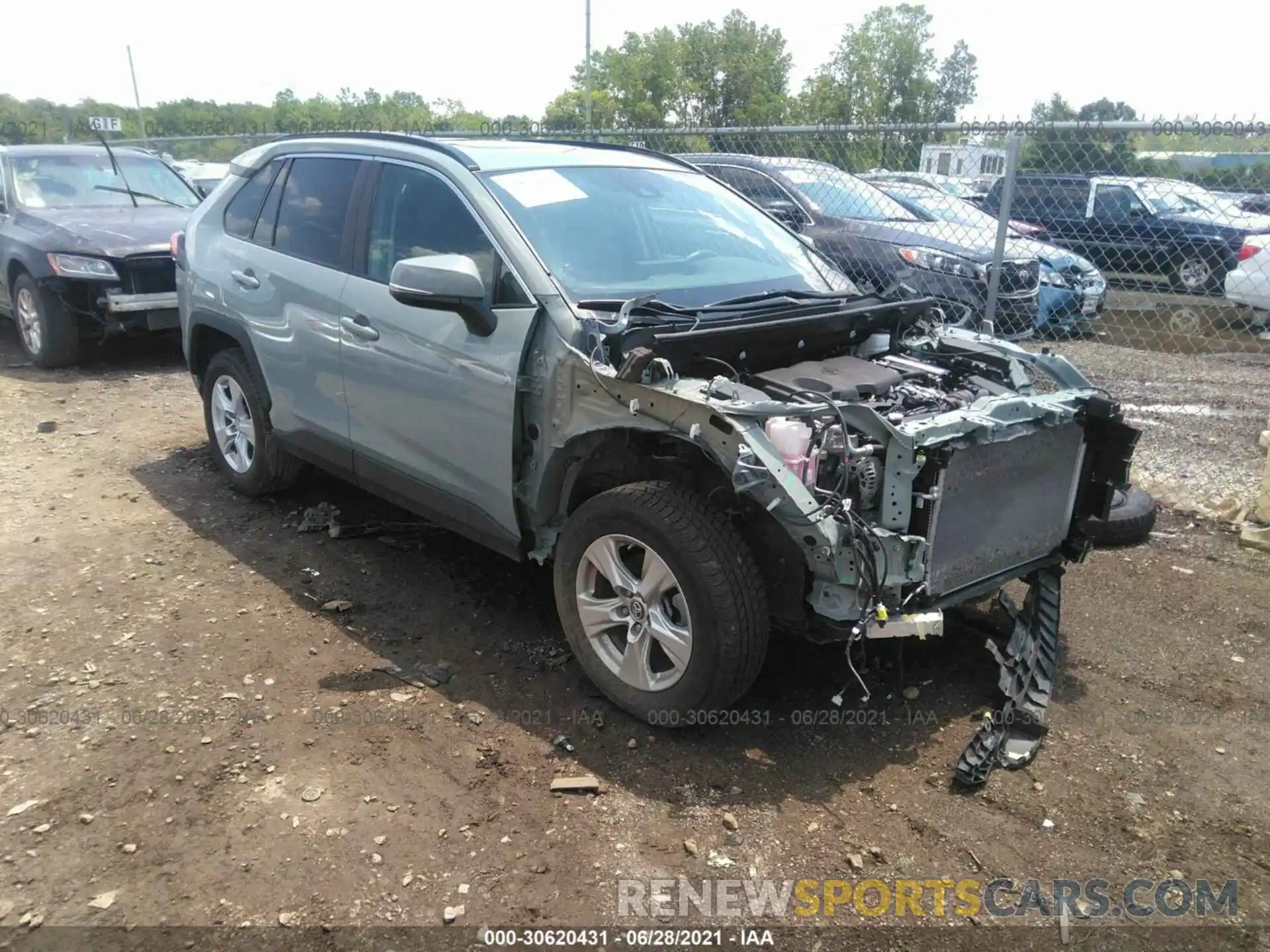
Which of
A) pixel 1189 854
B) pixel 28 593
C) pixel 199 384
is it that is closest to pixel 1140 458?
pixel 1189 854

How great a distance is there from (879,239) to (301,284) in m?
5.95

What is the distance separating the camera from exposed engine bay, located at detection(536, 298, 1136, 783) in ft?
9.72

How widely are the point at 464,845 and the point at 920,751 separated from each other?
5.14 ft

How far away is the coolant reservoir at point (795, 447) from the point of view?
298 cm

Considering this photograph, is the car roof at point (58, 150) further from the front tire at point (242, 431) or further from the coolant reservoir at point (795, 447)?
the coolant reservoir at point (795, 447)

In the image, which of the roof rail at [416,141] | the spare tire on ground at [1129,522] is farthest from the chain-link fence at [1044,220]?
the roof rail at [416,141]

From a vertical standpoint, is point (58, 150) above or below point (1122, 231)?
above

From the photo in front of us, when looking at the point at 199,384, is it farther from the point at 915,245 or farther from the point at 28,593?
the point at 915,245

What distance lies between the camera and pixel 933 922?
2.56 meters

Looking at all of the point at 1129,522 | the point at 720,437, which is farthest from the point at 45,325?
the point at 1129,522

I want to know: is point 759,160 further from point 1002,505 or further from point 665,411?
point 665,411

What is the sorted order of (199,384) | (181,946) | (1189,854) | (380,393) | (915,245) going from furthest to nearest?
(915,245)
(199,384)
(380,393)
(1189,854)
(181,946)

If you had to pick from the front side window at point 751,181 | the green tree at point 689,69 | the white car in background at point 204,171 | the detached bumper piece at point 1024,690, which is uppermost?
the green tree at point 689,69

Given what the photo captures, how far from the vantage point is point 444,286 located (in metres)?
3.43
